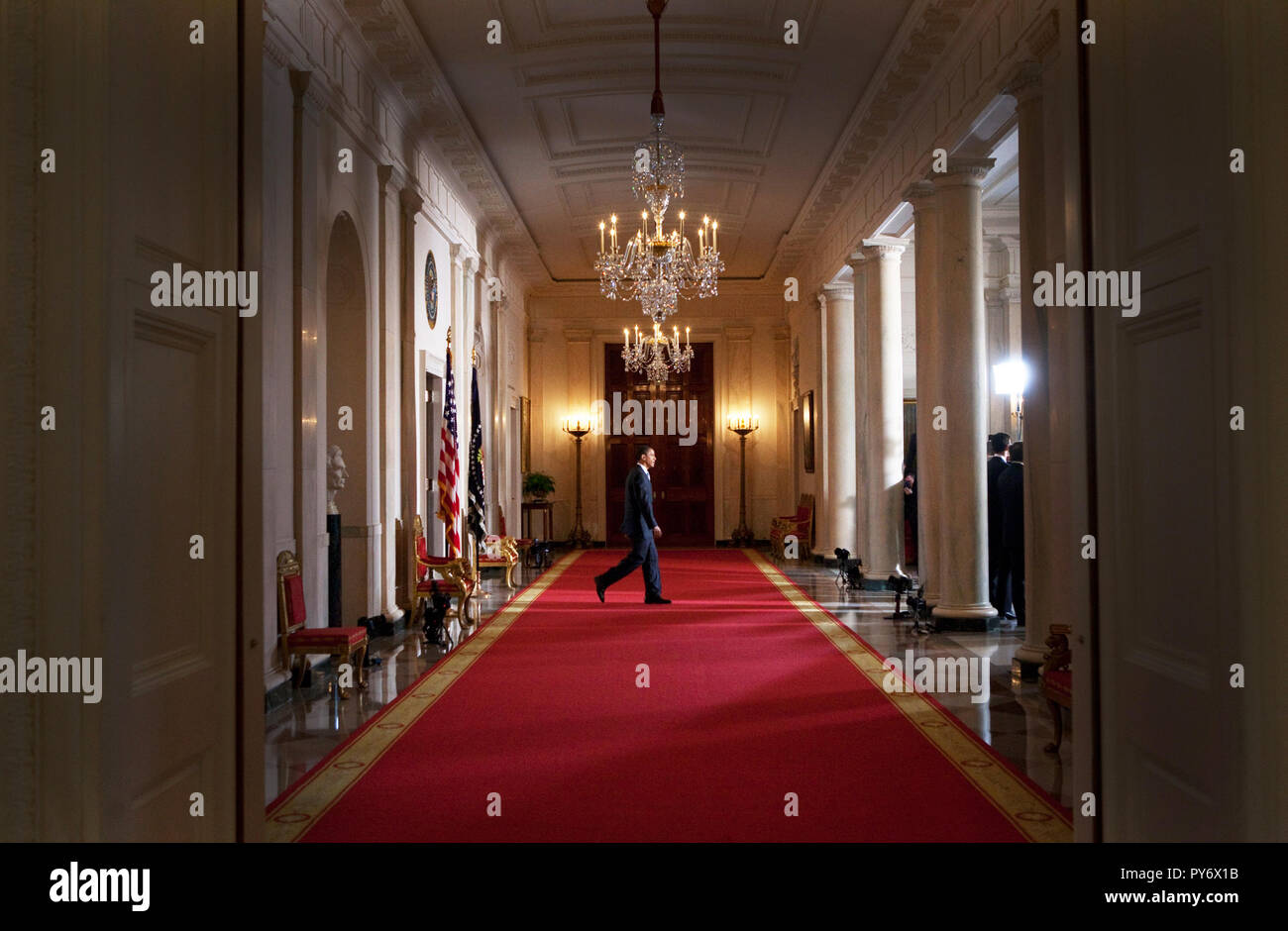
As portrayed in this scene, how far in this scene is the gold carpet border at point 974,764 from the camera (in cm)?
426

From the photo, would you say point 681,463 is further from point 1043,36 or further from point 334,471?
point 1043,36

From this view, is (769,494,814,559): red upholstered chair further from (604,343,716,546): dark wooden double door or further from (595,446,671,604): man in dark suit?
(595,446,671,604): man in dark suit

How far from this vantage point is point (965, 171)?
9312mm

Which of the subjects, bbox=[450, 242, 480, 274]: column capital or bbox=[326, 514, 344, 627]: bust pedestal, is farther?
bbox=[450, 242, 480, 274]: column capital

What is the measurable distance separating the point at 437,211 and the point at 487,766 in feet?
27.3

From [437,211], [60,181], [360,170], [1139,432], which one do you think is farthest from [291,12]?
[1139,432]

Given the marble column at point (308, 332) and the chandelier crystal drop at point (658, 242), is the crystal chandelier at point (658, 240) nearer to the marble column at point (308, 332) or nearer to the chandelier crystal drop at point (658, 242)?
the chandelier crystal drop at point (658, 242)

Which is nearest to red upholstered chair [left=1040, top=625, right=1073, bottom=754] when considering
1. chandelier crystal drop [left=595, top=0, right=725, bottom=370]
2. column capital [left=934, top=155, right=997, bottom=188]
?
column capital [left=934, top=155, right=997, bottom=188]

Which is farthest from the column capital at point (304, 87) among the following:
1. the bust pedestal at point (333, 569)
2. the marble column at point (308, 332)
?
the bust pedestal at point (333, 569)

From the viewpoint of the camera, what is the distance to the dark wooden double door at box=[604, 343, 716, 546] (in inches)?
825

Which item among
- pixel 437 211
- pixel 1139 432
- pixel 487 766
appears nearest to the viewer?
pixel 1139 432

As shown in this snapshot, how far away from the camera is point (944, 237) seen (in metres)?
9.43

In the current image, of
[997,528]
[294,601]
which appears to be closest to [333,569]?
[294,601]
